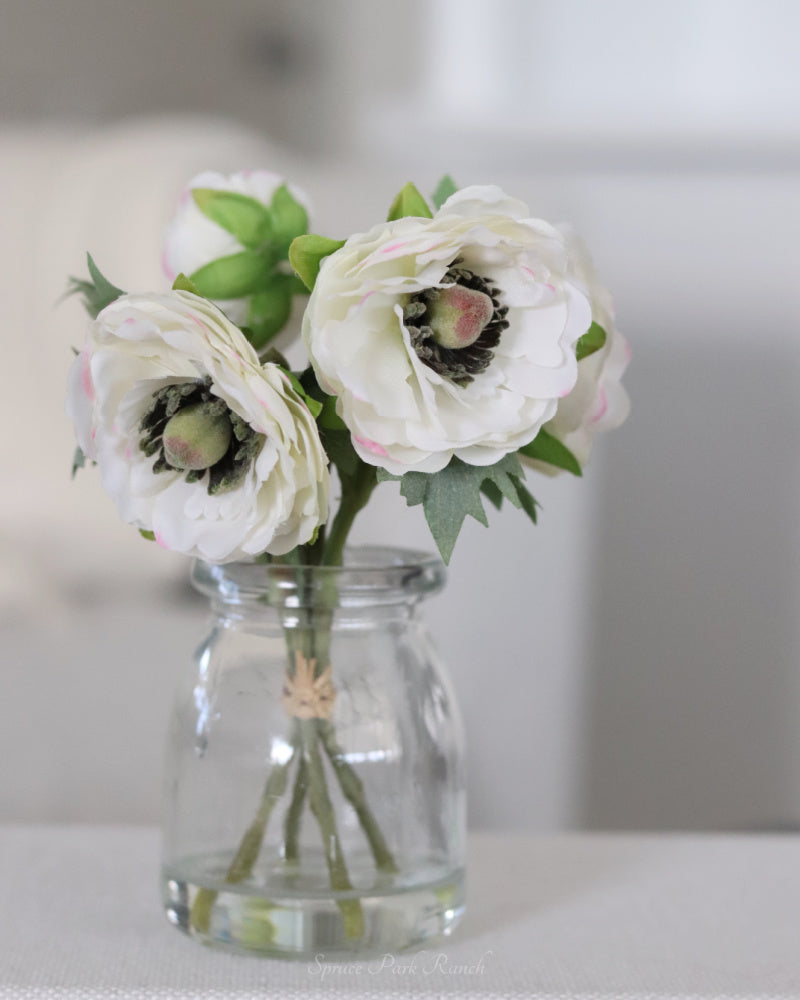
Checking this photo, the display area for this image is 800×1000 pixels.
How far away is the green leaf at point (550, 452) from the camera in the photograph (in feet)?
1.73

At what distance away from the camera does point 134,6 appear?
0.96 metres

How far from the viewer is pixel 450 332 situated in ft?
1.50

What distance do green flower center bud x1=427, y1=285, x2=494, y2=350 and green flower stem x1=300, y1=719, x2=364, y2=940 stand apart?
8.1 inches

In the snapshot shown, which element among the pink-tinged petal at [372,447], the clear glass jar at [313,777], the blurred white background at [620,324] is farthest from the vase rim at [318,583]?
the blurred white background at [620,324]

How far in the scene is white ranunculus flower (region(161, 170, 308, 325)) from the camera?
1.85 ft

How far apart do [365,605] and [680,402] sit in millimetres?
517

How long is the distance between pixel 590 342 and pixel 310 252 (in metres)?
0.13

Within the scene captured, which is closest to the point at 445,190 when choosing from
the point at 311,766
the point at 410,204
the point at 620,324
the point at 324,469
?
the point at 410,204

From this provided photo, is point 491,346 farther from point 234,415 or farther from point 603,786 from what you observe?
point 603,786

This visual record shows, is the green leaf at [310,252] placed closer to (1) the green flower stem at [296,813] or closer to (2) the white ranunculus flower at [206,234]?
(2) the white ranunculus flower at [206,234]

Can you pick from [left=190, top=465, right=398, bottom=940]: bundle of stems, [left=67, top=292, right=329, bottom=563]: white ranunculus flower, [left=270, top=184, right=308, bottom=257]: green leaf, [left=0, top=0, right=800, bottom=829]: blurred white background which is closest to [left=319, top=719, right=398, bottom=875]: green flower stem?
[left=190, top=465, right=398, bottom=940]: bundle of stems

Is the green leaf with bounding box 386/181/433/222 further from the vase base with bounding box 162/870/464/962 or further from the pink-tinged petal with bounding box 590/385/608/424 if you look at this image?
the vase base with bounding box 162/870/464/962

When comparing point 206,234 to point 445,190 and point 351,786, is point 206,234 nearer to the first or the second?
point 445,190

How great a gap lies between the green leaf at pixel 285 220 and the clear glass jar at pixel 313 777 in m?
0.16
